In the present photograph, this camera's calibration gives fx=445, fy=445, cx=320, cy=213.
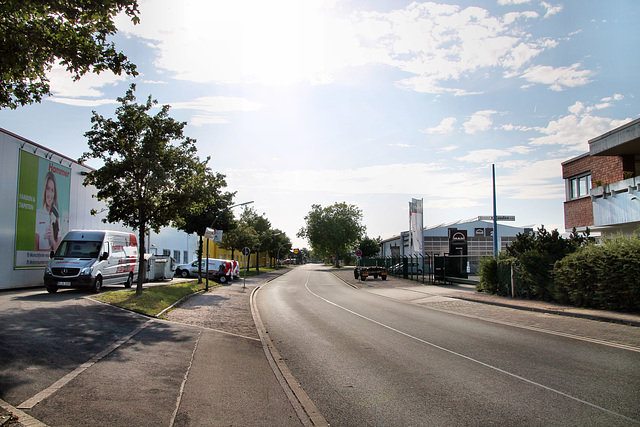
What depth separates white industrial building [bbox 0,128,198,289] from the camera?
18516 millimetres

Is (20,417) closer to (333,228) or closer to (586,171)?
(586,171)

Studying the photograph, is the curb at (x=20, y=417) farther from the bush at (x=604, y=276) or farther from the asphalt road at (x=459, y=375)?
the bush at (x=604, y=276)

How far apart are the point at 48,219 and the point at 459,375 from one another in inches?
839

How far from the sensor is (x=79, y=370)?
6047mm

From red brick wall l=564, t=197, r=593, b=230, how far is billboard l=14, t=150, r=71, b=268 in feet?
93.6

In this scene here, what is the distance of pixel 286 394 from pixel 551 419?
3.11 meters

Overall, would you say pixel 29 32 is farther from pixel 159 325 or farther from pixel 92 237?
pixel 92 237

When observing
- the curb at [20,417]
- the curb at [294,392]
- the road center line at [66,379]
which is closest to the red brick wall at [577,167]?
the curb at [294,392]

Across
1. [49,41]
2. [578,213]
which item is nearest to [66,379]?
[49,41]

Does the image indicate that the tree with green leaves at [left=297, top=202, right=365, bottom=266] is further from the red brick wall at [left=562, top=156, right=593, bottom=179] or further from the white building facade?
the red brick wall at [left=562, top=156, right=593, bottom=179]

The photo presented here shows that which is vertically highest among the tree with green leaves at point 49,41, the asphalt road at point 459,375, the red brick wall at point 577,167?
the red brick wall at point 577,167

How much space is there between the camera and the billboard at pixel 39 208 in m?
19.5

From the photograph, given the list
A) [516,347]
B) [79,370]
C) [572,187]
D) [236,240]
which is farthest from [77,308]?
[236,240]

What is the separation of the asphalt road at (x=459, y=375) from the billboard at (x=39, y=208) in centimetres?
1393
